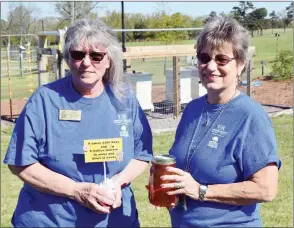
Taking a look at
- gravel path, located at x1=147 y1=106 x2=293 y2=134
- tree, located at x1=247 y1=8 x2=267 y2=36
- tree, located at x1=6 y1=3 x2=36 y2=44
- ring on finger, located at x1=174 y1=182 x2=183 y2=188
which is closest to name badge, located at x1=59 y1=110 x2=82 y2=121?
ring on finger, located at x1=174 y1=182 x2=183 y2=188

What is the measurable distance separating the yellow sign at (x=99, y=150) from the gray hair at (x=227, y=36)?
2.13ft

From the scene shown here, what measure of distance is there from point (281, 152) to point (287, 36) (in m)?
11.4

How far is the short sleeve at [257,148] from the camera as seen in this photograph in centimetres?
216

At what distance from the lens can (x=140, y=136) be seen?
2.75m

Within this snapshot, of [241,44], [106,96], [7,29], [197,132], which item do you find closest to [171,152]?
[197,132]

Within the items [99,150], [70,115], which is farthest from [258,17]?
[99,150]

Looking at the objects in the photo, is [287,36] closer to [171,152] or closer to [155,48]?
[155,48]

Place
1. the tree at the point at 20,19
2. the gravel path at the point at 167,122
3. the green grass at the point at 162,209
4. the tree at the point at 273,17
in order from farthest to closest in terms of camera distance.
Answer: the tree at the point at 20,19, the tree at the point at 273,17, the gravel path at the point at 167,122, the green grass at the point at 162,209

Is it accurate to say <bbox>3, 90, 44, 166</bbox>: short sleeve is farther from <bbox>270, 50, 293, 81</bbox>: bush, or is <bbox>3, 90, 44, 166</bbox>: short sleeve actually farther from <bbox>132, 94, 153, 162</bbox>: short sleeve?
<bbox>270, 50, 293, 81</bbox>: bush

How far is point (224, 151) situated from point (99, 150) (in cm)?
61

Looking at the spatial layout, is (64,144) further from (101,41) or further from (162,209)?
(162,209)

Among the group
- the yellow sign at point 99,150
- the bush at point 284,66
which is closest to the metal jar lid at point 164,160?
the yellow sign at point 99,150

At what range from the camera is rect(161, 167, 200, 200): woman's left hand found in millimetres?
2182

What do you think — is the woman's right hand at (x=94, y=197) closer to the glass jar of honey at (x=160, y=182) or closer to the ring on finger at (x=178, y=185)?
the glass jar of honey at (x=160, y=182)
